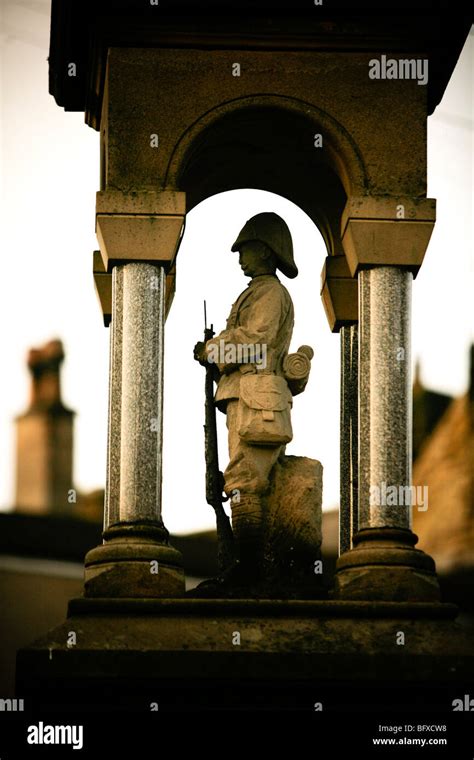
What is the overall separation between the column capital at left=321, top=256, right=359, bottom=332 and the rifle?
125cm

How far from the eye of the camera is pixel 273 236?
2861 cm

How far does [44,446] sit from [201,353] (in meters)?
11.8

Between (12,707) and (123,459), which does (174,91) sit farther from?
(12,707)

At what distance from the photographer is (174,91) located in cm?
2738

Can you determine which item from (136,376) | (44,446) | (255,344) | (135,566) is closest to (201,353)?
(255,344)

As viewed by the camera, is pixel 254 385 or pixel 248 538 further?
pixel 254 385

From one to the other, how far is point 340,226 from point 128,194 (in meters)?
2.64

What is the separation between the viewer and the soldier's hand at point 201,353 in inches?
1109

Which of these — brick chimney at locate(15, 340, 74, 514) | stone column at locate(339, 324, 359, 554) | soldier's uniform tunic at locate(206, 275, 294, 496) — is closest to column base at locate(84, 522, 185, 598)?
soldier's uniform tunic at locate(206, 275, 294, 496)

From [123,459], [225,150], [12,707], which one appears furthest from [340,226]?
[12,707]

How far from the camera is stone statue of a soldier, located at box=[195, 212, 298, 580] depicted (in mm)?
27578

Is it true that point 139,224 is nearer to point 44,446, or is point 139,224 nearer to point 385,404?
point 385,404

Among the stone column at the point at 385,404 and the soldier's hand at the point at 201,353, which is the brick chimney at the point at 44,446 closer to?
the soldier's hand at the point at 201,353

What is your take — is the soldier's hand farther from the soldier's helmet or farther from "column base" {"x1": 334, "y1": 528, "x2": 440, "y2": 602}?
"column base" {"x1": 334, "y1": 528, "x2": 440, "y2": 602}
